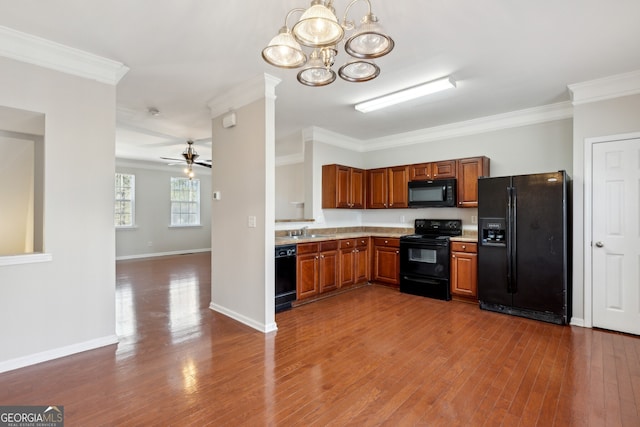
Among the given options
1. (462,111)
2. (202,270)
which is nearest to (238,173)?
(462,111)

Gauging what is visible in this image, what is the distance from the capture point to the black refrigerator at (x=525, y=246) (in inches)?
136

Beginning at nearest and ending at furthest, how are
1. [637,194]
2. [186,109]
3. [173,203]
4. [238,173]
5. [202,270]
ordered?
[637,194]
[238,173]
[186,109]
[202,270]
[173,203]

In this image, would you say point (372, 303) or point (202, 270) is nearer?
point (372, 303)

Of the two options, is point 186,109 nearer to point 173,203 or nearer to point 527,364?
point 527,364

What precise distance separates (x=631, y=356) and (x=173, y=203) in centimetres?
968

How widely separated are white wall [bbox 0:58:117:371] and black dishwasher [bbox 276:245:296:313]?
1747 mm

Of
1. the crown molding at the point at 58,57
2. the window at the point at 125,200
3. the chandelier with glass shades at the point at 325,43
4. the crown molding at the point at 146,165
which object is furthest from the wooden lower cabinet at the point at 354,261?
the window at the point at 125,200

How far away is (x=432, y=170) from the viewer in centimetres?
495

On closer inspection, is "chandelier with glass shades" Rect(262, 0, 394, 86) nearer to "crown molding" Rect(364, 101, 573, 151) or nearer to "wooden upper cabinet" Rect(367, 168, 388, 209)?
"crown molding" Rect(364, 101, 573, 151)

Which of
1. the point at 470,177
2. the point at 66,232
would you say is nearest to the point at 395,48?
the point at 470,177

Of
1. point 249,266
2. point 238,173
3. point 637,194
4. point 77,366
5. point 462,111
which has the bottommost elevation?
point 77,366

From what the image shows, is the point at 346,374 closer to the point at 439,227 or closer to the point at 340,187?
the point at 439,227

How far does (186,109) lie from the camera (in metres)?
4.26

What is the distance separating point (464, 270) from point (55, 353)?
4636 mm
